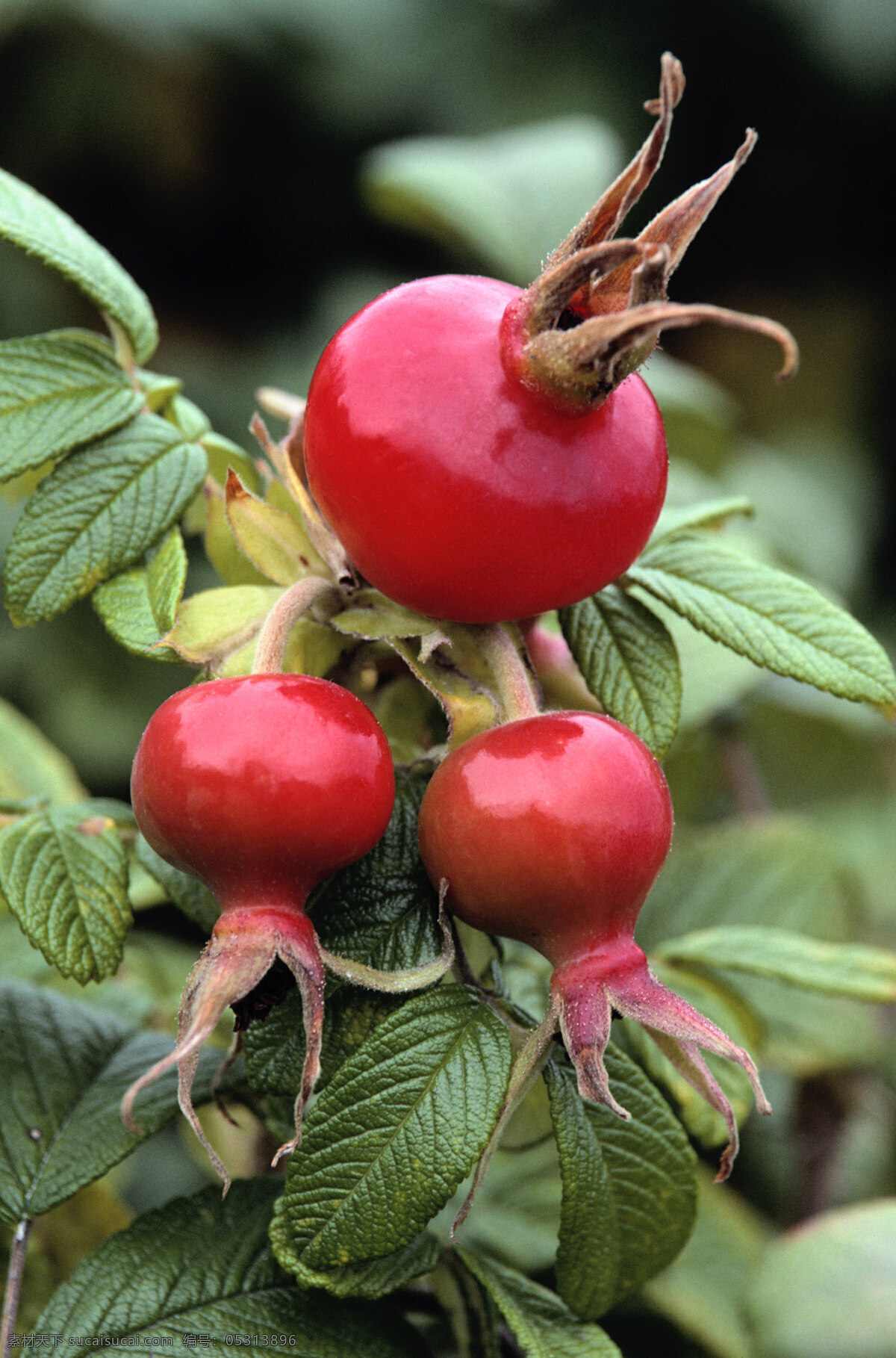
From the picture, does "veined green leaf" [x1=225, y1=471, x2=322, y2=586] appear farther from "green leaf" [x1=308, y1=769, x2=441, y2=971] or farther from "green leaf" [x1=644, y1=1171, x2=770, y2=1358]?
"green leaf" [x1=644, y1=1171, x2=770, y2=1358]

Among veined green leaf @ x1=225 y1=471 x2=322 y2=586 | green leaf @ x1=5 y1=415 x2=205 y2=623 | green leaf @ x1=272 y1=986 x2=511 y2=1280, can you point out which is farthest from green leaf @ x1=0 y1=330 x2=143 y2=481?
green leaf @ x1=272 y1=986 x2=511 y2=1280

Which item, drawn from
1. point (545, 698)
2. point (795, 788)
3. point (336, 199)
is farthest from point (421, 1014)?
point (336, 199)

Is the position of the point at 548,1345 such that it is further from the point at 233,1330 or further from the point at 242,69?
the point at 242,69

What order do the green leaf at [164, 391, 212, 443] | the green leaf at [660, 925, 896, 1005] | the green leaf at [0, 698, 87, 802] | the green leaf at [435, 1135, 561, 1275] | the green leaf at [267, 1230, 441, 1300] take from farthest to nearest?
the green leaf at [0, 698, 87, 802] < the green leaf at [435, 1135, 561, 1275] < the green leaf at [660, 925, 896, 1005] < the green leaf at [164, 391, 212, 443] < the green leaf at [267, 1230, 441, 1300]

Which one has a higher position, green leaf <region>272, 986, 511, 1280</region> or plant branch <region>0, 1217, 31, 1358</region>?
green leaf <region>272, 986, 511, 1280</region>

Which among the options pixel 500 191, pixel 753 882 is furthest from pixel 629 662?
pixel 500 191

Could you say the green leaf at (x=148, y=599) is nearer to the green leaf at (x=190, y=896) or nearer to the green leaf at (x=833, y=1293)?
the green leaf at (x=190, y=896)

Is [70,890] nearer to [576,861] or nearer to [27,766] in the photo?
[576,861]
